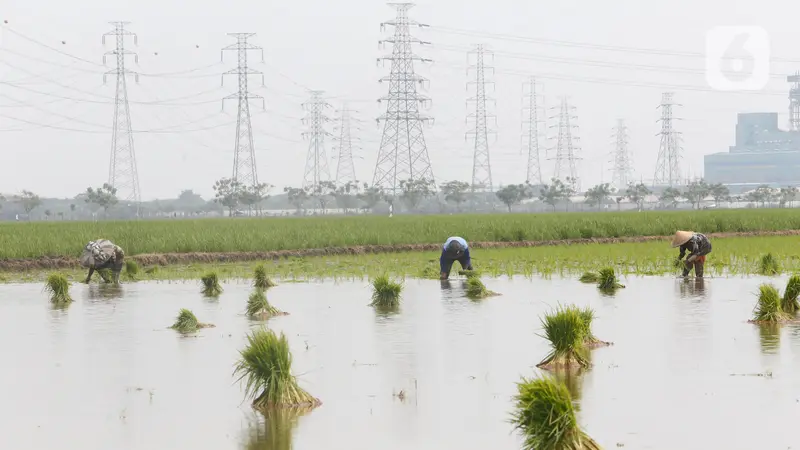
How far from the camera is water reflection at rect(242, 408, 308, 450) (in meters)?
12.3

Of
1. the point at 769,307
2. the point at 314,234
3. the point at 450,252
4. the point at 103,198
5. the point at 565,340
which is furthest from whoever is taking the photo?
the point at 103,198

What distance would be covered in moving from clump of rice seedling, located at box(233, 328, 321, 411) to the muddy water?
324 mm

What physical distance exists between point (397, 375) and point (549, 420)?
5321 millimetres

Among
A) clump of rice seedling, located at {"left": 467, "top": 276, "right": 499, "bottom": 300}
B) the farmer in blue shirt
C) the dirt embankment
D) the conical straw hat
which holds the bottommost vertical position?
clump of rice seedling, located at {"left": 467, "top": 276, "right": 499, "bottom": 300}

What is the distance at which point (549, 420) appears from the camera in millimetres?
11141

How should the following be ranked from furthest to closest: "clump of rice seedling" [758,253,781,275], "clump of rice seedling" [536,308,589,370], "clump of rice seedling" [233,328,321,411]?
1. "clump of rice seedling" [758,253,781,275]
2. "clump of rice seedling" [536,308,589,370]
3. "clump of rice seedling" [233,328,321,411]

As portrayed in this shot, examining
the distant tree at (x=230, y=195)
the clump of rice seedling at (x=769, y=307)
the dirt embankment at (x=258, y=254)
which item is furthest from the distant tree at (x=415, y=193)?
the clump of rice seedling at (x=769, y=307)

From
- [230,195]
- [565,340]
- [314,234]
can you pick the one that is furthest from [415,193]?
[565,340]

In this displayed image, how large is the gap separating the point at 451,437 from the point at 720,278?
20031mm

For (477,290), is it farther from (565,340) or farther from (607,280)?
(565,340)

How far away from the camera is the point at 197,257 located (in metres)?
43.3

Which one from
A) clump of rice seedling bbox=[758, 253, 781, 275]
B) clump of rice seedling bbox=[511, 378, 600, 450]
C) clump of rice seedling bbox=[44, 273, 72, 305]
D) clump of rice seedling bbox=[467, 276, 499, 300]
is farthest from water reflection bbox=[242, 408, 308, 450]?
clump of rice seedling bbox=[758, 253, 781, 275]

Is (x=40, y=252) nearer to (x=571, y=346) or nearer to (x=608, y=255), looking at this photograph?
(x=608, y=255)

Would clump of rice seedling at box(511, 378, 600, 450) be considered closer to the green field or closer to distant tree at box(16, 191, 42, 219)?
the green field
